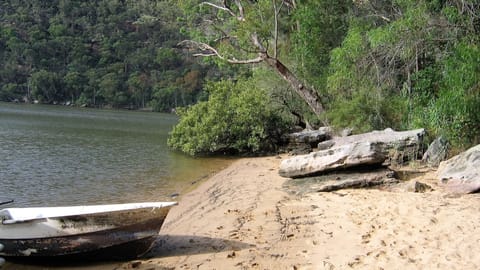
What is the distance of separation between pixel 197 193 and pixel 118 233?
6.18m

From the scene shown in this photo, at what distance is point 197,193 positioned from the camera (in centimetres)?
1330

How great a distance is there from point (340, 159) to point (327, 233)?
3829 mm

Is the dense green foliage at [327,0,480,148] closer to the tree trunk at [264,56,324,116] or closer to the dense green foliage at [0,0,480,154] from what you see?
the dense green foliage at [0,0,480,154]

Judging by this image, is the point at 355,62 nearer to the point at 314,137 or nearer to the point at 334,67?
the point at 334,67

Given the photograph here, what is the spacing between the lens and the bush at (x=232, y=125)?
22953mm

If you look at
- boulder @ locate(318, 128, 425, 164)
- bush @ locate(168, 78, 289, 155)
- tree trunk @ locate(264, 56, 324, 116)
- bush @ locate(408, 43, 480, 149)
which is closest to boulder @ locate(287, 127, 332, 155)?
tree trunk @ locate(264, 56, 324, 116)

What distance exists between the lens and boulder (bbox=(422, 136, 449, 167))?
12.3 metres

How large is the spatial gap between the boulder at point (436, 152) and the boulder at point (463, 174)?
231 centimetres

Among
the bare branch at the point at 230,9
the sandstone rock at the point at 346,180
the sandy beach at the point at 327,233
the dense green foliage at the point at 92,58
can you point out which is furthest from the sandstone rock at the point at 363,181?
the dense green foliage at the point at 92,58

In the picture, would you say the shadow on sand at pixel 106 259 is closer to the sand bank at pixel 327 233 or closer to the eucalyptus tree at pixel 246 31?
the sand bank at pixel 327 233

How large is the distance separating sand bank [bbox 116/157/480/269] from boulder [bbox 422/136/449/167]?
148 cm

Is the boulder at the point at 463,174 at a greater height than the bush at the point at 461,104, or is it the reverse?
the bush at the point at 461,104

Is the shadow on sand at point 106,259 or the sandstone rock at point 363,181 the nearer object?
the shadow on sand at point 106,259

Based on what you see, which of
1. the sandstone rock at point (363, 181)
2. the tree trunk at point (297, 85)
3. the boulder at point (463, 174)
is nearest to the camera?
the boulder at point (463, 174)
